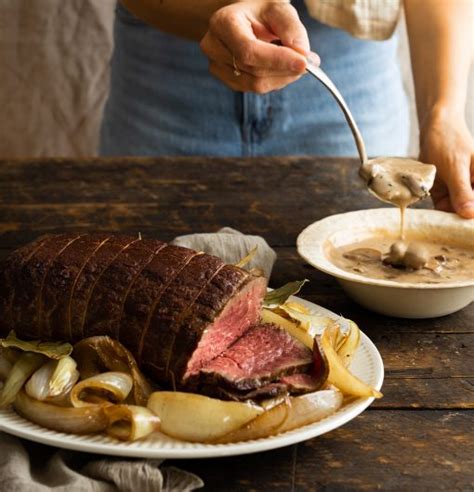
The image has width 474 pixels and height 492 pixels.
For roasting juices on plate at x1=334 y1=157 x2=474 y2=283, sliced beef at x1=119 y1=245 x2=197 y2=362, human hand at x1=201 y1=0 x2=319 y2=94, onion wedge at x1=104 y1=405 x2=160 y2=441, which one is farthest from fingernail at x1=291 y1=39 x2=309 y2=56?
onion wedge at x1=104 y1=405 x2=160 y2=441

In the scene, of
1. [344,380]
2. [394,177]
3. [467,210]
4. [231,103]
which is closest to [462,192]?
[467,210]

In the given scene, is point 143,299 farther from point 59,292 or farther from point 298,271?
point 298,271

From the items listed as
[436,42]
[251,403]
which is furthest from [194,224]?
[251,403]

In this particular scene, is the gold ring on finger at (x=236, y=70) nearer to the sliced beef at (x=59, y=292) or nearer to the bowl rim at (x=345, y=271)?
the bowl rim at (x=345, y=271)

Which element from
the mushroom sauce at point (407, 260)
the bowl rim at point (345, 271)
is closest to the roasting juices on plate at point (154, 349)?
the bowl rim at point (345, 271)

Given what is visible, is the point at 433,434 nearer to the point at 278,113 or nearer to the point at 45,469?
the point at 45,469

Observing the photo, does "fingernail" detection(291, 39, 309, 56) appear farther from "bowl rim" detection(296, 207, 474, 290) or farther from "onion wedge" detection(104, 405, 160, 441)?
"onion wedge" detection(104, 405, 160, 441)
